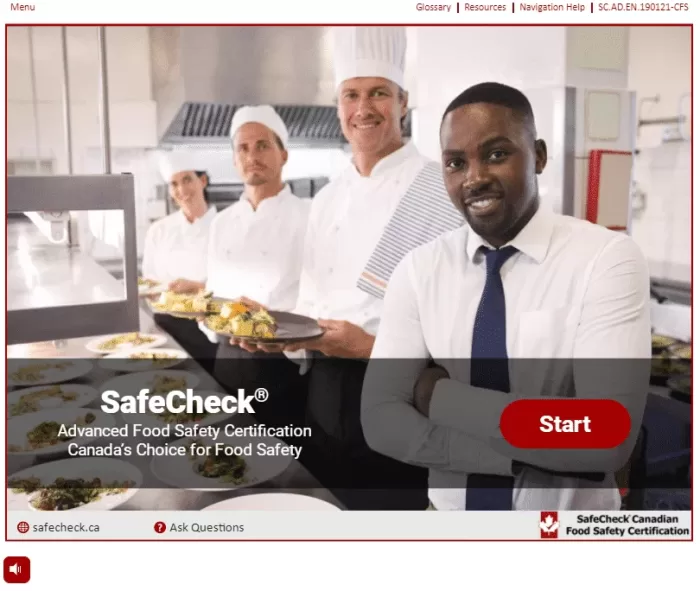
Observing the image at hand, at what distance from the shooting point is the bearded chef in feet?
5.46

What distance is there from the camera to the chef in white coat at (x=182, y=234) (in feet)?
5.53

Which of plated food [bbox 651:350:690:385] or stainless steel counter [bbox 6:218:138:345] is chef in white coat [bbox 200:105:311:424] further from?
plated food [bbox 651:350:690:385]

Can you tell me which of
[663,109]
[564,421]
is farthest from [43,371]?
[663,109]

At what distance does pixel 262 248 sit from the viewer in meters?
1.74

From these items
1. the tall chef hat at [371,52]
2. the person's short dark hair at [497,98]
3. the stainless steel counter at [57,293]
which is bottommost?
the stainless steel counter at [57,293]

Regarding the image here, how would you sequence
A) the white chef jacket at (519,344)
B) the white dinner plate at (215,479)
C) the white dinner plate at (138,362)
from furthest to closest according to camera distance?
1. the white dinner plate at (138,362)
2. the white dinner plate at (215,479)
3. the white chef jacket at (519,344)

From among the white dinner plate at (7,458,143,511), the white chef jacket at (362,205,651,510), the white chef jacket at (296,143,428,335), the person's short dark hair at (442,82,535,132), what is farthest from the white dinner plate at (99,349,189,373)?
the person's short dark hair at (442,82,535,132)

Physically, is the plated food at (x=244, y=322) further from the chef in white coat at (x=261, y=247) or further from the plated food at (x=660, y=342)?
the plated food at (x=660, y=342)

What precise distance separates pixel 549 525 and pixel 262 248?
0.96m

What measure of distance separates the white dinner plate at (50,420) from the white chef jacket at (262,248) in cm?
42

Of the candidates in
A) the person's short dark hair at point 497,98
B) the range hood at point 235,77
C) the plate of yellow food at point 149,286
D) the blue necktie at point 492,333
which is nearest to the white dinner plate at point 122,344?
the plate of yellow food at point 149,286

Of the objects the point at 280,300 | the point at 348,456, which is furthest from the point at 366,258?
the point at 348,456

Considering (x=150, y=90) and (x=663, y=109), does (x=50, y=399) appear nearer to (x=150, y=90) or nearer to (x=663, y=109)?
(x=150, y=90)

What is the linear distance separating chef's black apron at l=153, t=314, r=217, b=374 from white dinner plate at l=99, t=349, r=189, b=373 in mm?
26
